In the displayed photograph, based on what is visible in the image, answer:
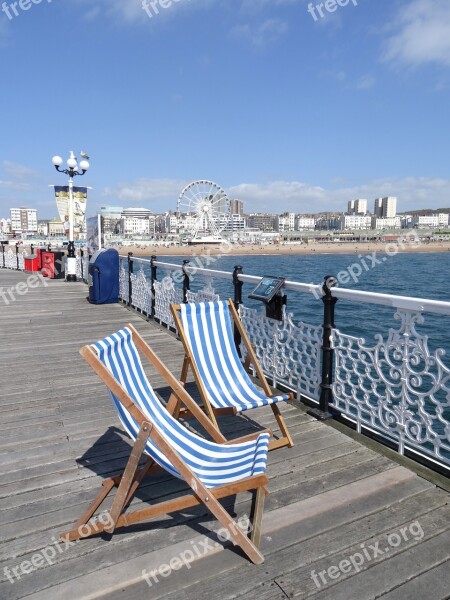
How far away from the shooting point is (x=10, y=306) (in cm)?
893

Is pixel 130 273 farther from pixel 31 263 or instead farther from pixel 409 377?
pixel 31 263

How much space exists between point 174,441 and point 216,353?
3.84 ft

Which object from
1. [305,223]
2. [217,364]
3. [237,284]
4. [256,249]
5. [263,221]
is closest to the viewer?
[217,364]

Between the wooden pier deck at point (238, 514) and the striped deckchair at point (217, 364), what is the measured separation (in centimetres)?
37

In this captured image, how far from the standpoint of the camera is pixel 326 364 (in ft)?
11.1

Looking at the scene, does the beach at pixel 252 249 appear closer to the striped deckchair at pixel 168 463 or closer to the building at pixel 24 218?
the striped deckchair at pixel 168 463

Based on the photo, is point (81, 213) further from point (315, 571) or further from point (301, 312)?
point (315, 571)

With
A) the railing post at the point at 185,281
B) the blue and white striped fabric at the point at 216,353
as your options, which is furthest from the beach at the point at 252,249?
the blue and white striped fabric at the point at 216,353

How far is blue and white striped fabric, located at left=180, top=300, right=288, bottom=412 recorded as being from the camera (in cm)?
296

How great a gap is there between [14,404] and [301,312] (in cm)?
1164

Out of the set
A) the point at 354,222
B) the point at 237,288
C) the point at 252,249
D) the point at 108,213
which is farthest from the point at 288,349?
the point at 354,222

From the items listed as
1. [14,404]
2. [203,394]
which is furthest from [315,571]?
[14,404]

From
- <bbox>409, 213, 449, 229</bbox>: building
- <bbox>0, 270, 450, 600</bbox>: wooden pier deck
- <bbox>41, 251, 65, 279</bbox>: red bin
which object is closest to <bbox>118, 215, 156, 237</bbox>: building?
<bbox>409, 213, 449, 229</bbox>: building

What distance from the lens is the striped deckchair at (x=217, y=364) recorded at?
9.29ft
